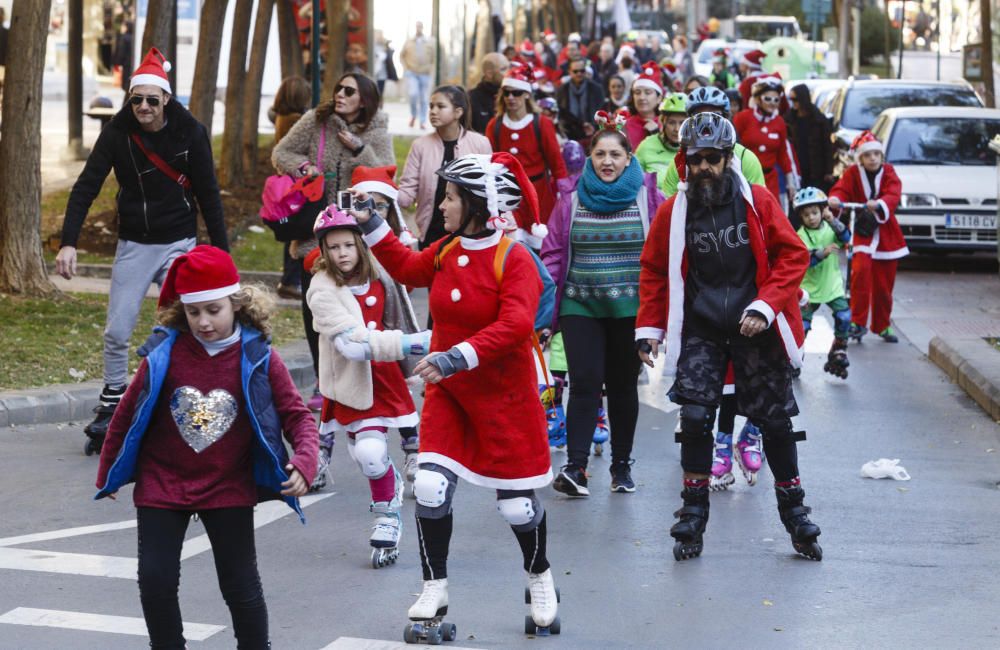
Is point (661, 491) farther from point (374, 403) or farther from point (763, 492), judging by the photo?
point (374, 403)

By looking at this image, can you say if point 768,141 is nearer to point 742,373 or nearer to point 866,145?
point 866,145

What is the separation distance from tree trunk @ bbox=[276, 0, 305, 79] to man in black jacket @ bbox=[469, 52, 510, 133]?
8.51 metres

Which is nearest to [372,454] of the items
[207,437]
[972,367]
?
[207,437]

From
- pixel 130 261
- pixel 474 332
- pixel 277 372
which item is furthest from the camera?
pixel 130 261

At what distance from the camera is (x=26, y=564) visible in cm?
697

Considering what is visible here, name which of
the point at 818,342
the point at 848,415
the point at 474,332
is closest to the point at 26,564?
the point at 474,332

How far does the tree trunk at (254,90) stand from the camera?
21578 millimetres

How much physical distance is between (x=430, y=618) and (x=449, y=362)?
894mm

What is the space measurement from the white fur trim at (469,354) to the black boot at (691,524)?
169cm

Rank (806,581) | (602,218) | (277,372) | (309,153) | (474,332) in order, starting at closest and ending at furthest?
1. (277,372)
2. (474,332)
3. (806,581)
4. (602,218)
5. (309,153)

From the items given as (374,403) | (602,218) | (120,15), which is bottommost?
(374,403)

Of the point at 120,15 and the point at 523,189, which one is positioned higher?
the point at 120,15

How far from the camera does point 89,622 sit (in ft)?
20.3

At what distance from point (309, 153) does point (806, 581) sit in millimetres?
4427
